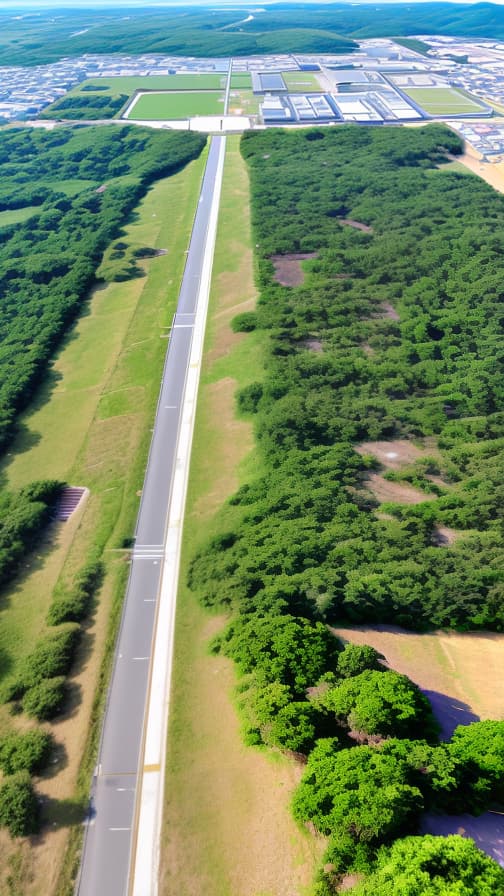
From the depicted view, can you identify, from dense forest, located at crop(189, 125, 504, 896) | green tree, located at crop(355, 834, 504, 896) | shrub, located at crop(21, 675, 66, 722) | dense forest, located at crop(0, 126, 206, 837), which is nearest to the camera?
green tree, located at crop(355, 834, 504, 896)

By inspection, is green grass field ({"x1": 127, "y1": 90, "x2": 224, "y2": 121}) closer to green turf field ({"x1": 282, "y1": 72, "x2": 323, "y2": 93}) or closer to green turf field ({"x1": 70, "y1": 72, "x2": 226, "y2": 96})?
green turf field ({"x1": 70, "y1": 72, "x2": 226, "y2": 96})

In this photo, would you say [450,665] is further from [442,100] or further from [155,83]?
[155,83]

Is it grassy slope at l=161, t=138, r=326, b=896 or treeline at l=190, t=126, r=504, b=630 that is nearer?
grassy slope at l=161, t=138, r=326, b=896

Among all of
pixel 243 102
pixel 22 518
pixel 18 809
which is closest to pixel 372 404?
pixel 22 518

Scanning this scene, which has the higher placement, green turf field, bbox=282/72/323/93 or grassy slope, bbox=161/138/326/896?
green turf field, bbox=282/72/323/93

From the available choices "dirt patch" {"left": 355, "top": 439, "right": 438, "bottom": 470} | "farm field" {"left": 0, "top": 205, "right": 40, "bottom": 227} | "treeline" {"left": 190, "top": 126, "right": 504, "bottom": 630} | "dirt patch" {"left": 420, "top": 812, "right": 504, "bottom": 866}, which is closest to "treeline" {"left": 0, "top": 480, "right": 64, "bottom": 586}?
"treeline" {"left": 190, "top": 126, "right": 504, "bottom": 630}

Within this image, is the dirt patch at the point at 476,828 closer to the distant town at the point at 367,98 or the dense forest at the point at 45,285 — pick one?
the dense forest at the point at 45,285
